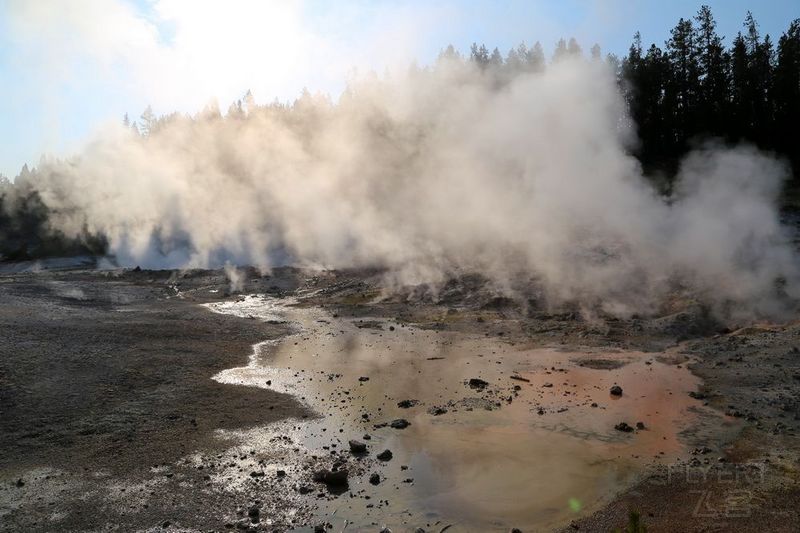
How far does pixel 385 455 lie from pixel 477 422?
216 centimetres

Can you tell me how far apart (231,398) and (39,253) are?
4209 cm

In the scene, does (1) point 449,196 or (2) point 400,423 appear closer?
(2) point 400,423

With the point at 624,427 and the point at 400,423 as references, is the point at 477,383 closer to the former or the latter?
the point at 400,423

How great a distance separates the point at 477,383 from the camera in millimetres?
11672

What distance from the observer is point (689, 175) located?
24.1 meters

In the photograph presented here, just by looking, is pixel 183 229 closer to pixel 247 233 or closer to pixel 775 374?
pixel 247 233

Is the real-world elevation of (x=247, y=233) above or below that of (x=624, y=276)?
above

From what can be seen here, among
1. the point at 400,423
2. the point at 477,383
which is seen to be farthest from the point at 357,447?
the point at 477,383

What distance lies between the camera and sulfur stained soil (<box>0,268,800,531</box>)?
6.60 metres

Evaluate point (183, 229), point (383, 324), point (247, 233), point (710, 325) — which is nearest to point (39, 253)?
point (183, 229)

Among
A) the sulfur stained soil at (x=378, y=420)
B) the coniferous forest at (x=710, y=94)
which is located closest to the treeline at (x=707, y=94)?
the coniferous forest at (x=710, y=94)

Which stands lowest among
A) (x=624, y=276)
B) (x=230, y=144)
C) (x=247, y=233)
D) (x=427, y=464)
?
(x=427, y=464)

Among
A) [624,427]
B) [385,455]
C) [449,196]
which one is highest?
[449,196]

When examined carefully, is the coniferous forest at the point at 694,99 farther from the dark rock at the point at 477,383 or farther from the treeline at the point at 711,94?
the dark rock at the point at 477,383
